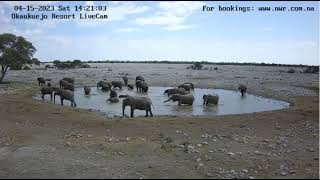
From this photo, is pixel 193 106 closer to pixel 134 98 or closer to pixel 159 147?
pixel 134 98

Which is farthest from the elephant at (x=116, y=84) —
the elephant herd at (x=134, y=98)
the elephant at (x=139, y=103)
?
the elephant at (x=139, y=103)

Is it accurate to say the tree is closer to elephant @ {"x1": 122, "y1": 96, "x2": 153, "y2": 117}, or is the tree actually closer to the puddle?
the puddle

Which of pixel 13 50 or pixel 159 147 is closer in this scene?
pixel 159 147

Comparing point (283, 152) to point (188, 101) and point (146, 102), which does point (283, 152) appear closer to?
point (146, 102)

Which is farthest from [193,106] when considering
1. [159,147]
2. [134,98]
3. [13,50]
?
[13,50]

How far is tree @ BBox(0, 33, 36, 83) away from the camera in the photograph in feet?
143

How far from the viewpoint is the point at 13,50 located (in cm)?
4375

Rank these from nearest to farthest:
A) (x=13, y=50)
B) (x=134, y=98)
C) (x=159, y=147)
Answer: (x=159, y=147), (x=134, y=98), (x=13, y=50)

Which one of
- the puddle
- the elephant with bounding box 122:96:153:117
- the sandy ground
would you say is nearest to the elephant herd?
the elephant with bounding box 122:96:153:117

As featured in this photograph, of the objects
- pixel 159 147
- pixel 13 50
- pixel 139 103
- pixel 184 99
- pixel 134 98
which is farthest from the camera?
pixel 13 50

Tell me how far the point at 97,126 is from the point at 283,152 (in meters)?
7.90

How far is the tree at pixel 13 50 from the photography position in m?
43.4

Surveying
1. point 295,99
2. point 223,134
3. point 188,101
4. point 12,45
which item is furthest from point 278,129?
point 12,45

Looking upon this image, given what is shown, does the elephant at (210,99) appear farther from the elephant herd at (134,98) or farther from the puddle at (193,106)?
the puddle at (193,106)
